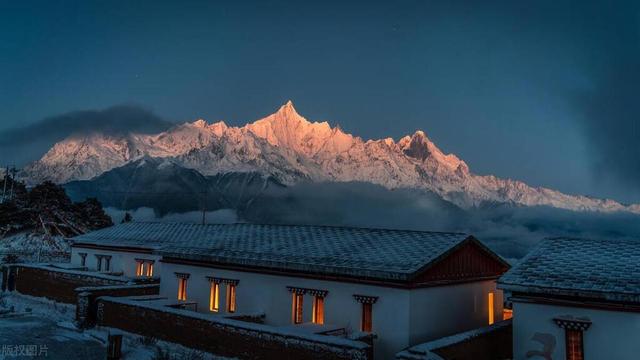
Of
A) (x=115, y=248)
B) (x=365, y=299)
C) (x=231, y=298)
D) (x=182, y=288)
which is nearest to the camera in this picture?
(x=365, y=299)

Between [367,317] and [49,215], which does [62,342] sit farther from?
[49,215]

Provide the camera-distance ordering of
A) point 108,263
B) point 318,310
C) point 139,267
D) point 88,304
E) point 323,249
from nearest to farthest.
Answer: point 318,310 → point 323,249 → point 88,304 → point 139,267 → point 108,263

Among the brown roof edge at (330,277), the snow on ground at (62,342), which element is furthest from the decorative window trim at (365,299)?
the snow on ground at (62,342)

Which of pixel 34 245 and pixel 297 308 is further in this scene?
pixel 34 245

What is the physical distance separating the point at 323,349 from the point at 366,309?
4554mm

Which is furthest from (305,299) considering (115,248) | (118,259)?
(115,248)

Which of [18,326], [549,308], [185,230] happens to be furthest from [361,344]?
[185,230]

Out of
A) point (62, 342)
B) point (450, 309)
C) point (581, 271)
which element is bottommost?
point (62, 342)

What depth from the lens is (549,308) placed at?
1752 cm

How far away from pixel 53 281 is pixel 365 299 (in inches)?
840

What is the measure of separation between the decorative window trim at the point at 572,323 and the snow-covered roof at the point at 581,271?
80 cm

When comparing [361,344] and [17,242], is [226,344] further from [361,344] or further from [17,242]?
[17,242]

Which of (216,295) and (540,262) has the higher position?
(540,262)

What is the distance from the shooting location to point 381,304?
20297 millimetres
